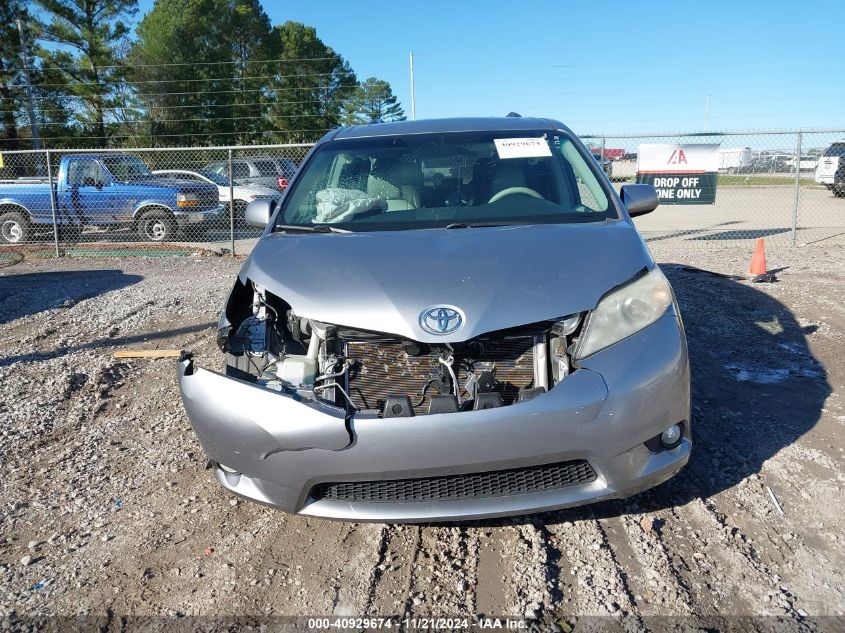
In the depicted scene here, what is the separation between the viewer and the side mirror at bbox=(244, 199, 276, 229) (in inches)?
157

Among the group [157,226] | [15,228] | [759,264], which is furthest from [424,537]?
[15,228]

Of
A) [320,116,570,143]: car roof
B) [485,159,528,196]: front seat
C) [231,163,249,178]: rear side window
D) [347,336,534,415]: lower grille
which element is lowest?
[347,336,534,415]: lower grille

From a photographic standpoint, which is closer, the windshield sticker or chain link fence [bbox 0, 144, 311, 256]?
the windshield sticker

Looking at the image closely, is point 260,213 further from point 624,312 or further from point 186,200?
point 186,200

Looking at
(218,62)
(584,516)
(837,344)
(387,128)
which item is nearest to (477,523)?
(584,516)

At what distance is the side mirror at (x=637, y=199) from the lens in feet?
13.0

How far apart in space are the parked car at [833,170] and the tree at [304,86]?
91.3 ft

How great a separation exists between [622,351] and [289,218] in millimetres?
2045

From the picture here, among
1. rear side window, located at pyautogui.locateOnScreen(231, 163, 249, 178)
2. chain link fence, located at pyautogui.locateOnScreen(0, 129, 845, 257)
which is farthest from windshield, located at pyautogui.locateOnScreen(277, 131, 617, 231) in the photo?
rear side window, located at pyautogui.locateOnScreen(231, 163, 249, 178)

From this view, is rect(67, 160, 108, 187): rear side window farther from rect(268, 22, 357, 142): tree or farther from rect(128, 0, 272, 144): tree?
rect(268, 22, 357, 142): tree

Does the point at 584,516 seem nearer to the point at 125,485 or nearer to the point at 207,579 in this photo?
the point at 207,579

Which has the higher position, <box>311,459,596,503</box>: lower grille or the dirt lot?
<box>311,459,596,503</box>: lower grille

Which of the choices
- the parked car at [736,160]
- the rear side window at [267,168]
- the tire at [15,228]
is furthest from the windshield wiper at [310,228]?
the rear side window at [267,168]

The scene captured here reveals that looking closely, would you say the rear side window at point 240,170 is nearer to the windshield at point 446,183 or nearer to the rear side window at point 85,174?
the rear side window at point 85,174
